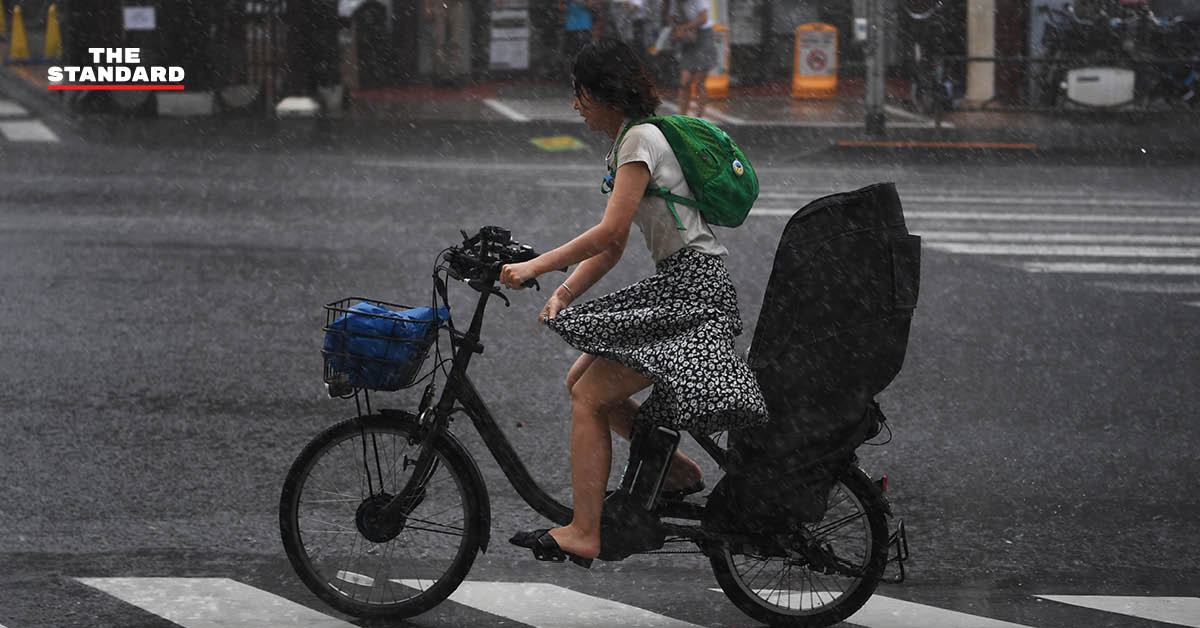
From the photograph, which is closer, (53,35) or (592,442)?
(592,442)

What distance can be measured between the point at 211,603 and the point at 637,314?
173cm

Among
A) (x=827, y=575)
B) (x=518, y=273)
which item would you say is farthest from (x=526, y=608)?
(x=518, y=273)

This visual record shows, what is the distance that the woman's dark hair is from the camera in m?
4.49

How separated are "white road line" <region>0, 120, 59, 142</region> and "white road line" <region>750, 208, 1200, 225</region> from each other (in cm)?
940

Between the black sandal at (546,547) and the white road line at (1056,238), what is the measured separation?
797cm

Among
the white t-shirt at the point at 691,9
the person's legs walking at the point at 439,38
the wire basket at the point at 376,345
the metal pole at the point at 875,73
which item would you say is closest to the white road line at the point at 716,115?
the white t-shirt at the point at 691,9

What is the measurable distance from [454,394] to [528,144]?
14.1 meters

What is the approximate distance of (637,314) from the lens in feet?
14.8

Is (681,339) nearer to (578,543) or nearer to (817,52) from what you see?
(578,543)

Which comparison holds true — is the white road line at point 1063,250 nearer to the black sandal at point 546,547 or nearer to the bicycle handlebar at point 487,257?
the black sandal at point 546,547

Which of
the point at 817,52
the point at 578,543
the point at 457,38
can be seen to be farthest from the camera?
the point at 457,38

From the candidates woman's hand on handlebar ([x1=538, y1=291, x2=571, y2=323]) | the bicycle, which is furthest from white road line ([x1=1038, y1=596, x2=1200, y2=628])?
woman's hand on handlebar ([x1=538, y1=291, x2=571, y2=323])

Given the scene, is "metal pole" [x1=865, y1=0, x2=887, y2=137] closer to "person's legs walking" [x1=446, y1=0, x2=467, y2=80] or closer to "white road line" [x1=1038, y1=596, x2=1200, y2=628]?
"person's legs walking" [x1=446, y1=0, x2=467, y2=80]

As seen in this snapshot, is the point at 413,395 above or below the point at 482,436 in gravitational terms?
below
